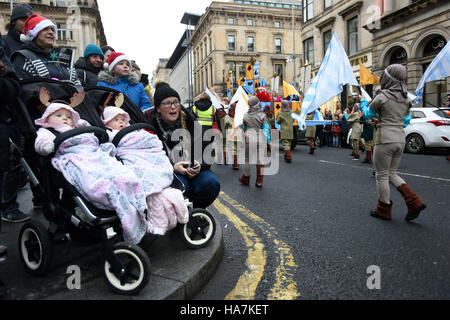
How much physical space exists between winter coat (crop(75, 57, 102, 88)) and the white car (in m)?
10.7

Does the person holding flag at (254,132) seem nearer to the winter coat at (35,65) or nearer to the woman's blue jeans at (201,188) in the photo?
the woman's blue jeans at (201,188)

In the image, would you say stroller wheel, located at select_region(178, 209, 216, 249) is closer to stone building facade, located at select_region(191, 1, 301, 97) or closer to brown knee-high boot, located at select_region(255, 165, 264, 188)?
brown knee-high boot, located at select_region(255, 165, 264, 188)

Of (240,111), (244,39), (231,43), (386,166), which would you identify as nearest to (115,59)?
(386,166)

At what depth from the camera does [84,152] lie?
7.61 feet

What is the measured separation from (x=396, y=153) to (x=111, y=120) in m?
3.43

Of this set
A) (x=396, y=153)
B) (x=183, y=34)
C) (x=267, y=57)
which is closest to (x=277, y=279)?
Answer: (x=396, y=153)

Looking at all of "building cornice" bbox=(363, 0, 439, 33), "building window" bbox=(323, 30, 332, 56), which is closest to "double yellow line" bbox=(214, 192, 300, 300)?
"building cornice" bbox=(363, 0, 439, 33)

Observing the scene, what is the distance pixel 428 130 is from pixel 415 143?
63 cm

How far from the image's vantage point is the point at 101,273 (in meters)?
2.43

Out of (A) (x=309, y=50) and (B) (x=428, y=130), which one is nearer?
A: (B) (x=428, y=130)

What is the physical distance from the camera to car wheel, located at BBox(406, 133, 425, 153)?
1119cm

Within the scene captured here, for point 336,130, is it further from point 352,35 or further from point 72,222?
point 72,222

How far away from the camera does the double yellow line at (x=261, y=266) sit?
2336mm

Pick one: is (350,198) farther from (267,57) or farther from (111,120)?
(267,57)
